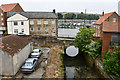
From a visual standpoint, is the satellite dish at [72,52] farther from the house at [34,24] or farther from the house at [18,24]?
the house at [18,24]

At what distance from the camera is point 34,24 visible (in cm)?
3500

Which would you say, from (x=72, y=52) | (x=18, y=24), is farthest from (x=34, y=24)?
(x=72, y=52)

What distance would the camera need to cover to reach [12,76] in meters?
13.5

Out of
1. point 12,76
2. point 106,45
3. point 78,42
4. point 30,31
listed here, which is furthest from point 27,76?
point 30,31

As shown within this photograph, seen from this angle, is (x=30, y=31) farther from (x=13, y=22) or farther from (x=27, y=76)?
(x=27, y=76)

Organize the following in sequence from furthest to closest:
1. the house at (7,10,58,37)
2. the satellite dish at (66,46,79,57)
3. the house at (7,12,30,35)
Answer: the house at (7,10,58,37)
the house at (7,12,30,35)
the satellite dish at (66,46,79,57)

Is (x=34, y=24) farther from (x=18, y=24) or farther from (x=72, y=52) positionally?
(x=72, y=52)

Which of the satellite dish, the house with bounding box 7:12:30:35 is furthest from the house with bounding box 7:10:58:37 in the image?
the satellite dish

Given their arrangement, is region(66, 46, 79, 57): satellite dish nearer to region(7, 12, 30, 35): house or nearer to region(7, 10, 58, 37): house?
region(7, 10, 58, 37): house

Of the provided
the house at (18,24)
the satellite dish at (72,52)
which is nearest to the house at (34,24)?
the house at (18,24)

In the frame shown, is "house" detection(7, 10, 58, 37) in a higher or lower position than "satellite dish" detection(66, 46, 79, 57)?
higher

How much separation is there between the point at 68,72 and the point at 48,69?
13.2ft

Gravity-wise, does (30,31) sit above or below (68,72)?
above

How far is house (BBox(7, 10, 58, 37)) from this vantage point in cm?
3384
